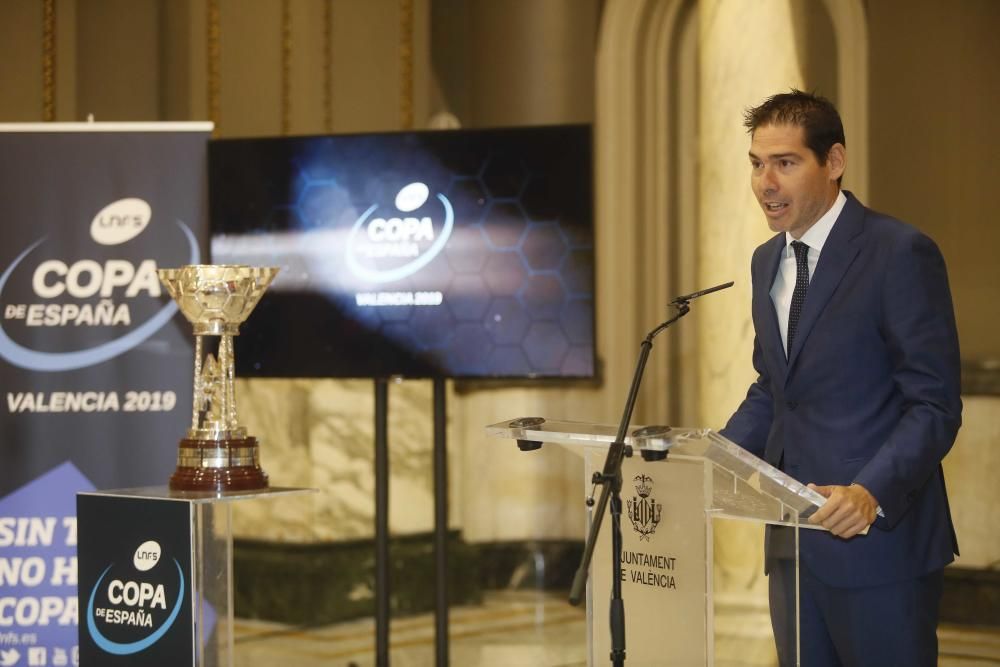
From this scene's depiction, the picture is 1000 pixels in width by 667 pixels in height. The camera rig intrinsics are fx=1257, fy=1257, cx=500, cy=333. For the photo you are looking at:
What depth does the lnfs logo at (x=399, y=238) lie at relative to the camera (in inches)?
161

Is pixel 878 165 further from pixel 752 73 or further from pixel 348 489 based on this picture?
pixel 348 489

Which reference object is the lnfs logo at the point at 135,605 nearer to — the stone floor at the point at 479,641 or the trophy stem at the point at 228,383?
the trophy stem at the point at 228,383

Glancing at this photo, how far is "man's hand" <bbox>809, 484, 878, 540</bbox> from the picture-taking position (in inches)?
83.1

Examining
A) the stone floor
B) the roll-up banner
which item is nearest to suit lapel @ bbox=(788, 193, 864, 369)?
the roll-up banner

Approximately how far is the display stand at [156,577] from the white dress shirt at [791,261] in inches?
53.2

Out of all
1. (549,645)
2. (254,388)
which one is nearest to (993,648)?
(549,645)

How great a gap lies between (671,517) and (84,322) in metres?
2.57

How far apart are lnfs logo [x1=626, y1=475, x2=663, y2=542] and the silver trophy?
121 cm

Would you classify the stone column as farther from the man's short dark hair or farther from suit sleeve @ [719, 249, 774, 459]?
the man's short dark hair

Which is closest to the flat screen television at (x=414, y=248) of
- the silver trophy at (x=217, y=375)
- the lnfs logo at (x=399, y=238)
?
the lnfs logo at (x=399, y=238)

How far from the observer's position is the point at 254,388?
19.5 ft

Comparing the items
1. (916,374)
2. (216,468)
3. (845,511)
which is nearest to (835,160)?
(916,374)

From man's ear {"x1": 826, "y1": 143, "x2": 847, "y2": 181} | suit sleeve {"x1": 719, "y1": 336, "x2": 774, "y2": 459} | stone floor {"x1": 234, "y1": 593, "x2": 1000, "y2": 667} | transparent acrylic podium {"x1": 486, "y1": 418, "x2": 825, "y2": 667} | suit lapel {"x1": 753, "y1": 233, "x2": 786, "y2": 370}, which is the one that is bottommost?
stone floor {"x1": 234, "y1": 593, "x2": 1000, "y2": 667}

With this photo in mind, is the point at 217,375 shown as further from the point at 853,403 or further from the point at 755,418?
the point at 853,403
